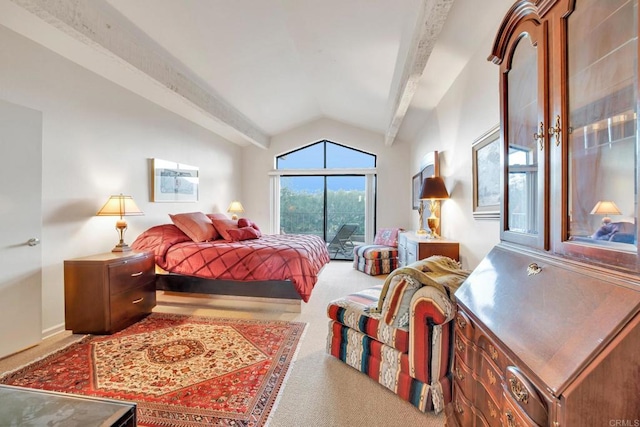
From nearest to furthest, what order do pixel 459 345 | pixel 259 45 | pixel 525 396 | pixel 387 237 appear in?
pixel 525 396 < pixel 459 345 < pixel 259 45 < pixel 387 237

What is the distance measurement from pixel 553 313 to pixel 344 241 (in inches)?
220

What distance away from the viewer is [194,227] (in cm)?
388

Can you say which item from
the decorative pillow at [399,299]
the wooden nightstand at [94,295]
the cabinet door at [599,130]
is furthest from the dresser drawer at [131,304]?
the cabinet door at [599,130]

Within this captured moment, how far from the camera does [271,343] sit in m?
2.46

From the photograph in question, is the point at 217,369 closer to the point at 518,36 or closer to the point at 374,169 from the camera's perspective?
the point at 518,36

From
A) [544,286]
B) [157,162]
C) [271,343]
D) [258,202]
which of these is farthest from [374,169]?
[544,286]

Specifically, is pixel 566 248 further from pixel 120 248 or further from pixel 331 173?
pixel 331 173

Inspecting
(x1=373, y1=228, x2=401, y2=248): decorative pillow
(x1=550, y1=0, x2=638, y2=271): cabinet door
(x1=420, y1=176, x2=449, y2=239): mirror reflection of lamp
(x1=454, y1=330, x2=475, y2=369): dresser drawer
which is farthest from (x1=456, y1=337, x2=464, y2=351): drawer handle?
(x1=373, y1=228, x2=401, y2=248): decorative pillow

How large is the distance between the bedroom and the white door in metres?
0.09

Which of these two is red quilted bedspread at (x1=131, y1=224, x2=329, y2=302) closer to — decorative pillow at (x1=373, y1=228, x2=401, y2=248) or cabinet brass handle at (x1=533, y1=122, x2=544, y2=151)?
decorative pillow at (x1=373, y1=228, x2=401, y2=248)

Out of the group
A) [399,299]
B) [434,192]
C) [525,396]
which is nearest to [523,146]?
[525,396]

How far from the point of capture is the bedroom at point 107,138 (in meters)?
2.35

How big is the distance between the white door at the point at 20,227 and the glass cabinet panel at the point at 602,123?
358 cm

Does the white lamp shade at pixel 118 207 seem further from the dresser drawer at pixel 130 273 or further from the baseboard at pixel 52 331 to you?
the baseboard at pixel 52 331
